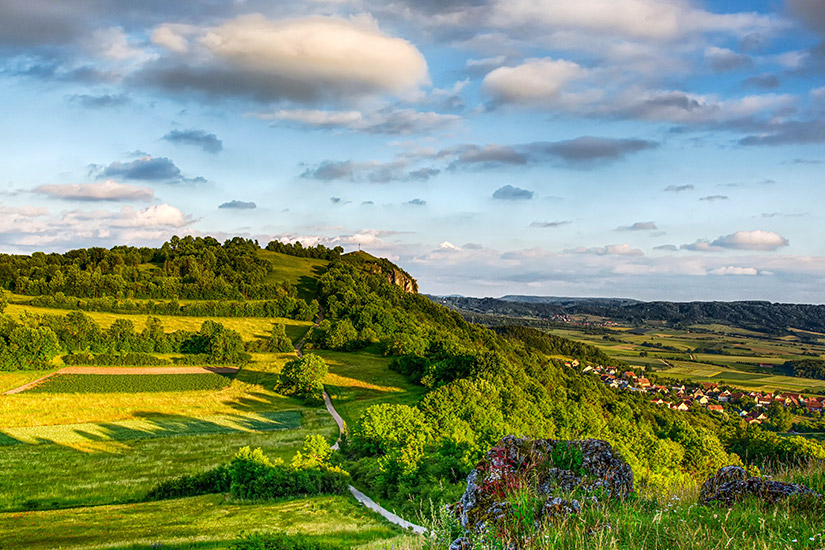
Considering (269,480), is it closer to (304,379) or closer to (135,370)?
(304,379)

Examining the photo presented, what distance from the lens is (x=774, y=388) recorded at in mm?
149625

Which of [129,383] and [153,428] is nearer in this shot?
[153,428]

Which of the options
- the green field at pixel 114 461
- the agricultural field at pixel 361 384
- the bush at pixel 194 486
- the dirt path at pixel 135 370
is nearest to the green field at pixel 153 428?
the green field at pixel 114 461

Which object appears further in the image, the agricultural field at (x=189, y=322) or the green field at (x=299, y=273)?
the green field at (x=299, y=273)

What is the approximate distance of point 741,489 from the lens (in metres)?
9.26

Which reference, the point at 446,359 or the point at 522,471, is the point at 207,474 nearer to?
the point at 522,471

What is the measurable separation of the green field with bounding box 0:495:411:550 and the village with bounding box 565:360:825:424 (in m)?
113

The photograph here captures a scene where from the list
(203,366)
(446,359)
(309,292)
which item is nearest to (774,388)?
(446,359)

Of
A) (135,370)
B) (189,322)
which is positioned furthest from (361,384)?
(189,322)

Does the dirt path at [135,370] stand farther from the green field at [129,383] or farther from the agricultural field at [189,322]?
the agricultural field at [189,322]

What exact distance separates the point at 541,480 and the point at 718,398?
156821 millimetres

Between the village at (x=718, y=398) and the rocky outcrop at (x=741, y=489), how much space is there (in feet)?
410

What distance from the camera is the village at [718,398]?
12450cm

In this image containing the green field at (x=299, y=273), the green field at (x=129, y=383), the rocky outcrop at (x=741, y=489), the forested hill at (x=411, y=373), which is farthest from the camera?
the green field at (x=299, y=273)
